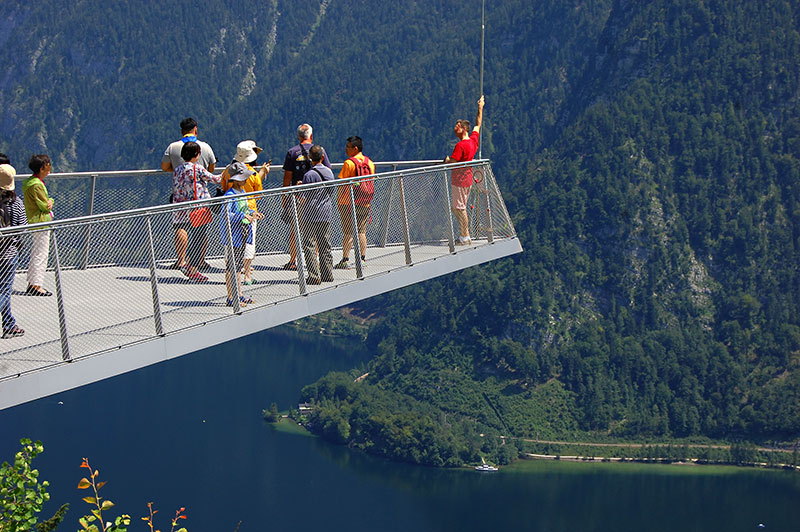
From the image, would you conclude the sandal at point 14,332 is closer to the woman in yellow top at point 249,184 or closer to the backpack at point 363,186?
the woman in yellow top at point 249,184

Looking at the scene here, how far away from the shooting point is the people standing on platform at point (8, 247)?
10.8 m

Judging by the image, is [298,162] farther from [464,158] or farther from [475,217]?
[475,217]

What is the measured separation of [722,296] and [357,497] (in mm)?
78611

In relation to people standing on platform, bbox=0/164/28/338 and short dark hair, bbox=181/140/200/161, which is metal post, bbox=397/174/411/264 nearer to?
short dark hair, bbox=181/140/200/161

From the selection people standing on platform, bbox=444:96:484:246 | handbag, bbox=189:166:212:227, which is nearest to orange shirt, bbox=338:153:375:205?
people standing on platform, bbox=444:96:484:246

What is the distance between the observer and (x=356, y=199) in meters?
15.5

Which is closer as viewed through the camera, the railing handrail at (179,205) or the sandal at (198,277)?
the railing handrail at (179,205)

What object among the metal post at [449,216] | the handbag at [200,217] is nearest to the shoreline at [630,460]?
the metal post at [449,216]

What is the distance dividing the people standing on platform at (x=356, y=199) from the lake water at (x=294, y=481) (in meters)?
98.0

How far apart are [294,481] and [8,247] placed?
124 meters

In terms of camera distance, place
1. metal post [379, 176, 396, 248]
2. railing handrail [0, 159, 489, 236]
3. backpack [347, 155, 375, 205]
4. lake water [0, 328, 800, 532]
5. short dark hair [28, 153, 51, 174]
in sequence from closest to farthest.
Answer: railing handrail [0, 159, 489, 236] < short dark hair [28, 153, 51, 174] < backpack [347, 155, 375, 205] < metal post [379, 176, 396, 248] < lake water [0, 328, 800, 532]

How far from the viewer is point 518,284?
189m

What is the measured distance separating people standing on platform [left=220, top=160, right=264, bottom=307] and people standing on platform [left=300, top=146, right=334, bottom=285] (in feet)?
2.51

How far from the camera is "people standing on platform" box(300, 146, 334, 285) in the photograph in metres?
14.4
